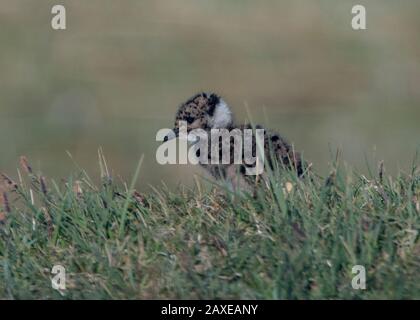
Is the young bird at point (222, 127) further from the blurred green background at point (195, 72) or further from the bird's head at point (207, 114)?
the blurred green background at point (195, 72)

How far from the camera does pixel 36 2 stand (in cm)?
1684

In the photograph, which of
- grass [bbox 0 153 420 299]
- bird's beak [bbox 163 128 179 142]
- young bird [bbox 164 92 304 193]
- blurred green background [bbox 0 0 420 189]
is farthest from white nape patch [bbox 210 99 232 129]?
blurred green background [bbox 0 0 420 189]

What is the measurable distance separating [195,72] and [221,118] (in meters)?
7.75

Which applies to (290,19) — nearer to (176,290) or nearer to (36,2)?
(36,2)

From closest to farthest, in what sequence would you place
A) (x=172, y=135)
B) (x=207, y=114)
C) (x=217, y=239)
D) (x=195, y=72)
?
(x=217, y=239) → (x=207, y=114) → (x=172, y=135) → (x=195, y=72)

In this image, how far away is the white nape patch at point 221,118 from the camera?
7.95m

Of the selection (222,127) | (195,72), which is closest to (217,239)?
(222,127)

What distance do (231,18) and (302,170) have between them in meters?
9.38

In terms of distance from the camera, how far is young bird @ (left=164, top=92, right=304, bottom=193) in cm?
747

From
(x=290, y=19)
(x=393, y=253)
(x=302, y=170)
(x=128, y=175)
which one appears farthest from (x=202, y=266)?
(x=290, y=19)

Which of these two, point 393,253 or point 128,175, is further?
point 128,175

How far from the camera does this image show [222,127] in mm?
7957

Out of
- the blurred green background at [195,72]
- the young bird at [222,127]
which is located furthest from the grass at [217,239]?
the blurred green background at [195,72]

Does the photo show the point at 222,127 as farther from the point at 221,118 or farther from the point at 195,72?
the point at 195,72
